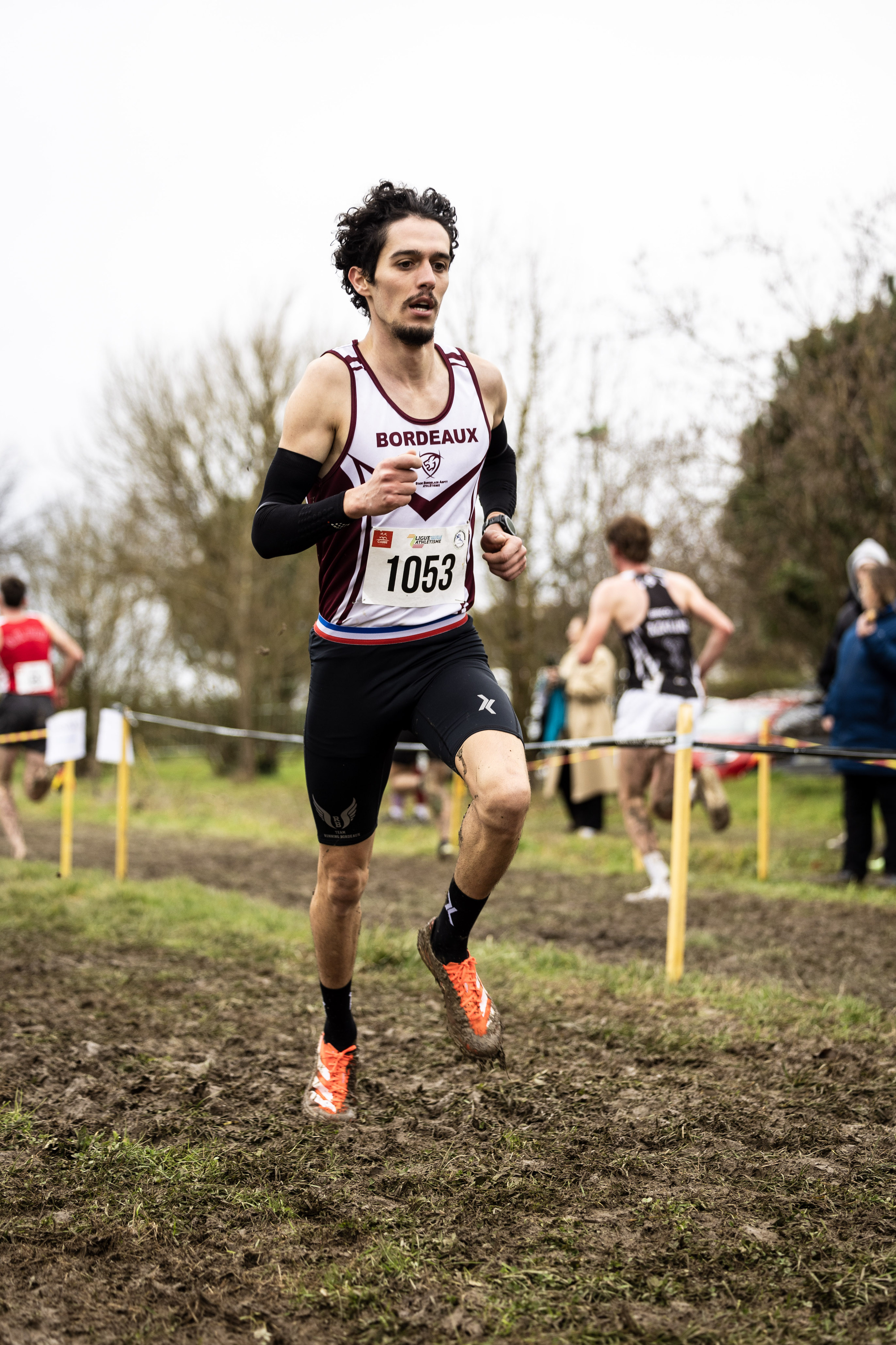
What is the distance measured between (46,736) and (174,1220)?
614 cm

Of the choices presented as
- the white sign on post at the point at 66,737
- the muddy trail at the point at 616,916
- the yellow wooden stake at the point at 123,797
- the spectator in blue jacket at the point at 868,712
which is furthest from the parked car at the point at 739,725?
the white sign on post at the point at 66,737

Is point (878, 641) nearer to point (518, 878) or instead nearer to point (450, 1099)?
point (518, 878)

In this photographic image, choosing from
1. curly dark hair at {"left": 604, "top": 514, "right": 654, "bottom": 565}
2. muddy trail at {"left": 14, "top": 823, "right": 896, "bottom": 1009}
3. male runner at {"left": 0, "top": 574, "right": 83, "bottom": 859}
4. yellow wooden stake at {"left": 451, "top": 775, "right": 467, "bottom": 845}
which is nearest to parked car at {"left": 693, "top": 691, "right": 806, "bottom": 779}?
yellow wooden stake at {"left": 451, "top": 775, "right": 467, "bottom": 845}

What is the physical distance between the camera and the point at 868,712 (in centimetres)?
826

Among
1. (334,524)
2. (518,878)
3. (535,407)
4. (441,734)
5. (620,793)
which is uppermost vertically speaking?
(535,407)

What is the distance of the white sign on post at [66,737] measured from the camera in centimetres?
780

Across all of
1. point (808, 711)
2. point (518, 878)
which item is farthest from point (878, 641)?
point (808, 711)

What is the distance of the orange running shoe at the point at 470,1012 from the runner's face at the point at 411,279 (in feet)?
5.90

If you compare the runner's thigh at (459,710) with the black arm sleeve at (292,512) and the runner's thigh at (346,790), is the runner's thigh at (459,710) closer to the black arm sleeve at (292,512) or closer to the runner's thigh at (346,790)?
the runner's thigh at (346,790)

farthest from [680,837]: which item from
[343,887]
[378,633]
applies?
[378,633]

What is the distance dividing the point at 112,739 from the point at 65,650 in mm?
A: 959

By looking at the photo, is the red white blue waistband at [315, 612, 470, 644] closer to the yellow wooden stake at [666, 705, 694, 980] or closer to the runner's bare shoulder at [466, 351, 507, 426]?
the runner's bare shoulder at [466, 351, 507, 426]

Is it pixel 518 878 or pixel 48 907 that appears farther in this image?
pixel 518 878

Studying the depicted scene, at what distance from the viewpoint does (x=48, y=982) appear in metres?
5.20
